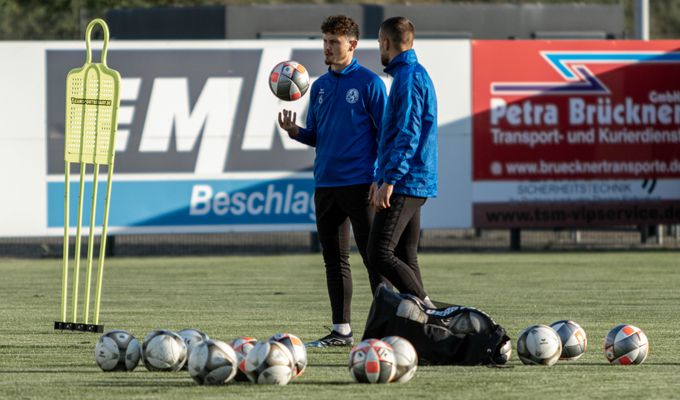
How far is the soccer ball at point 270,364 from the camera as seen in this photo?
806cm

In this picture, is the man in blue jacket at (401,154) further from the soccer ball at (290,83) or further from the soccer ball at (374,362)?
the soccer ball at (290,83)

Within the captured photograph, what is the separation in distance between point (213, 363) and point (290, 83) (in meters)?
4.09

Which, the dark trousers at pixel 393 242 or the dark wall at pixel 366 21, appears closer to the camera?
the dark trousers at pixel 393 242

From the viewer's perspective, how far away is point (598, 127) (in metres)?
22.3

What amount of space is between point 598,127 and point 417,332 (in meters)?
14.0

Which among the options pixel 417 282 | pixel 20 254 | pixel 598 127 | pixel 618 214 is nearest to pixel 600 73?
pixel 598 127

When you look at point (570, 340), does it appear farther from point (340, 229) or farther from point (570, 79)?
point (570, 79)

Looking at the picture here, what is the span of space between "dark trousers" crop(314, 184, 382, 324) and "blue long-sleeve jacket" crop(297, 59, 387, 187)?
0.09 m

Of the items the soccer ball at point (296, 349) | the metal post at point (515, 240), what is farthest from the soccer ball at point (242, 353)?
the metal post at point (515, 240)

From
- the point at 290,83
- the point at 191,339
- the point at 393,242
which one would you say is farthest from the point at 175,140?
the point at 191,339

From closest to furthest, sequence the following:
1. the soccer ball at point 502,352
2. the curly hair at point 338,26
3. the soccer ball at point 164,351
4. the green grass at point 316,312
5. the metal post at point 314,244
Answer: the green grass at point 316,312 < the soccer ball at point 164,351 < the soccer ball at point 502,352 < the curly hair at point 338,26 < the metal post at point 314,244

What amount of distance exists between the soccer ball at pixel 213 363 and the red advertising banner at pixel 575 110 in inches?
565

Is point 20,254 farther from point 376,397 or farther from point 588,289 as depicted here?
point 376,397

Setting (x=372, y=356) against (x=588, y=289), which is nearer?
(x=372, y=356)
